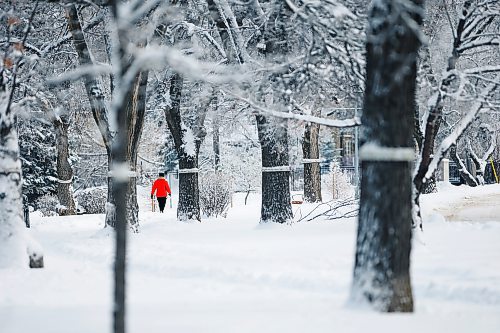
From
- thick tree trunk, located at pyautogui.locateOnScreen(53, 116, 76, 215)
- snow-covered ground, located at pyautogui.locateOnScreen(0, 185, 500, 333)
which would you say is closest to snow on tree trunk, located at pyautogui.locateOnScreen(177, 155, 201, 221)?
snow-covered ground, located at pyautogui.locateOnScreen(0, 185, 500, 333)

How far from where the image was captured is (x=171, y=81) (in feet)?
68.5

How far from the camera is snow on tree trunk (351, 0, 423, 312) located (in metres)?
7.20

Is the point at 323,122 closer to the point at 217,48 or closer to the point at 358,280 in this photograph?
the point at 358,280

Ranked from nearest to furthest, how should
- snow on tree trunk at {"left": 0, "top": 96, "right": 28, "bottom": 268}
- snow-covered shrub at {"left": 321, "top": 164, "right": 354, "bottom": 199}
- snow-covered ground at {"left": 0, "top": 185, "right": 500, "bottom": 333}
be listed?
snow-covered ground at {"left": 0, "top": 185, "right": 500, "bottom": 333} → snow on tree trunk at {"left": 0, "top": 96, "right": 28, "bottom": 268} → snow-covered shrub at {"left": 321, "top": 164, "right": 354, "bottom": 199}

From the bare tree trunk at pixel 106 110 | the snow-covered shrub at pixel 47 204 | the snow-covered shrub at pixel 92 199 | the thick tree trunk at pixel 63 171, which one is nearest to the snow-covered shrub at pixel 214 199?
the thick tree trunk at pixel 63 171

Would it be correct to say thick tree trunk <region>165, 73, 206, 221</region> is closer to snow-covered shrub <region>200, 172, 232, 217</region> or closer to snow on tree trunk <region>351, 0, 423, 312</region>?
snow-covered shrub <region>200, 172, 232, 217</region>

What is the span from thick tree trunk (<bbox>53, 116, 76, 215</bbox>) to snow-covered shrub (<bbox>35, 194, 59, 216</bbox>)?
5.98 feet

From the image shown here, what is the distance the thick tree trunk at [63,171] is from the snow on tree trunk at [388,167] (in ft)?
73.7

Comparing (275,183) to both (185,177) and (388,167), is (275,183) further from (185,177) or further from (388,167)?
(388,167)

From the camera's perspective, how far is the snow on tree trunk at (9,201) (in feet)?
36.9

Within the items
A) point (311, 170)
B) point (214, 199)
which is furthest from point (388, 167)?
point (311, 170)

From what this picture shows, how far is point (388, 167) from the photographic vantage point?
728 cm

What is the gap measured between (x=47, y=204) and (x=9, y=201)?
2091cm

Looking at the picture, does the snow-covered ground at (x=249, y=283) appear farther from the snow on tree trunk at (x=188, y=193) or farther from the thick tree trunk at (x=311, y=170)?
the thick tree trunk at (x=311, y=170)
